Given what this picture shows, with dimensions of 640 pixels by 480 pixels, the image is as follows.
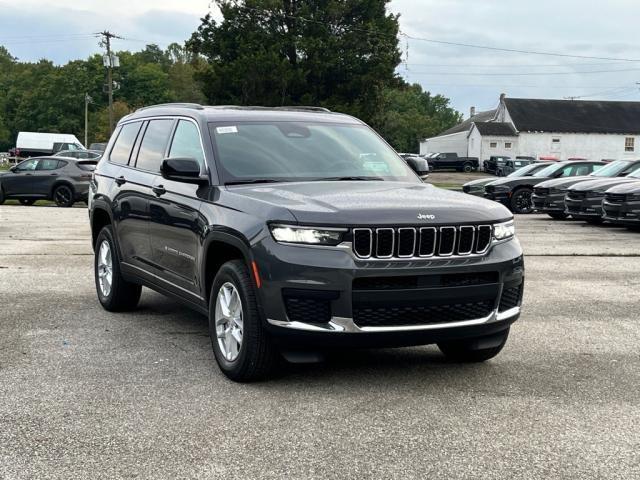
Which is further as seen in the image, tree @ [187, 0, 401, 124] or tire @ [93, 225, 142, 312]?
tree @ [187, 0, 401, 124]

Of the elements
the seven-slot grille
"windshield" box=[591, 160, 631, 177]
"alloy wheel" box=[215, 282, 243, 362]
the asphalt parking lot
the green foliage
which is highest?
the green foliage

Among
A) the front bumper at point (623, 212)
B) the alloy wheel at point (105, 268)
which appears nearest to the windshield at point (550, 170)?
the front bumper at point (623, 212)

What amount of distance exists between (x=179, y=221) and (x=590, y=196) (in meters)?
14.9

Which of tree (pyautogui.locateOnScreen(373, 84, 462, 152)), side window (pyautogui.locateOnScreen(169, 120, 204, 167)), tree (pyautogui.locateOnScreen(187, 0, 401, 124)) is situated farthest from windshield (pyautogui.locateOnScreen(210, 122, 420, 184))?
tree (pyautogui.locateOnScreen(373, 84, 462, 152))

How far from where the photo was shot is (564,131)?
70.4 m

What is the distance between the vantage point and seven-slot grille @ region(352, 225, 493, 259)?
4812mm

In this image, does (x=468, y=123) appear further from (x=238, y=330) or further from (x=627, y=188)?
(x=238, y=330)

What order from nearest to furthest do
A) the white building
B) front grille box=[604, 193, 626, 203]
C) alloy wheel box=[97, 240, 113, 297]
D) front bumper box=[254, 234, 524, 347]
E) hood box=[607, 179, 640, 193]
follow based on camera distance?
front bumper box=[254, 234, 524, 347] < alloy wheel box=[97, 240, 113, 297] < hood box=[607, 179, 640, 193] < front grille box=[604, 193, 626, 203] < the white building

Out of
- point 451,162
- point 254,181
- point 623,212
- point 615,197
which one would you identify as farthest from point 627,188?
point 451,162

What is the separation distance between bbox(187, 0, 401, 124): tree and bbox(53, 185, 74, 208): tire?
898 inches

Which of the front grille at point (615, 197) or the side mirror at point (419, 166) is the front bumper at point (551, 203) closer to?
the front grille at point (615, 197)

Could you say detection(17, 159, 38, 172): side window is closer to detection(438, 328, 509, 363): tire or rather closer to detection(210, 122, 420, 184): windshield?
detection(210, 122, 420, 184): windshield

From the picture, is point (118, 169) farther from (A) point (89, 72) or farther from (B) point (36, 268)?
(A) point (89, 72)

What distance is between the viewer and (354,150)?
6488 millimetres
